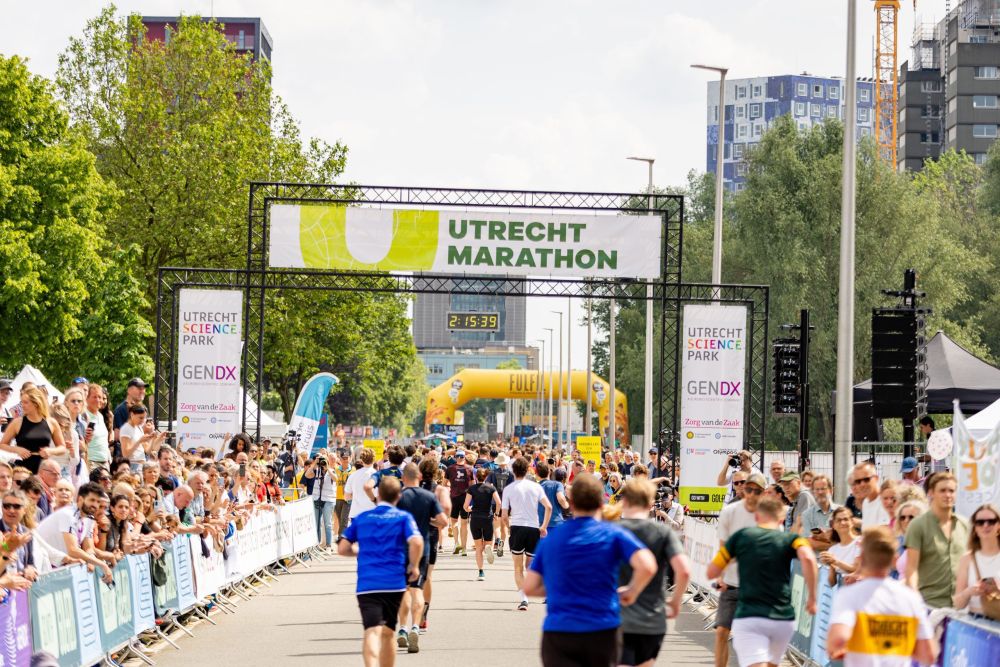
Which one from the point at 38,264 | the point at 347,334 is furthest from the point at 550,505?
the point at 347,334

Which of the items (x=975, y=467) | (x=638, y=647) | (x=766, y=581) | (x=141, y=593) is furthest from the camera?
(x=975, y=467)

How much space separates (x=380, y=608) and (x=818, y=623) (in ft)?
12.2

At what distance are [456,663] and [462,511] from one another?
15.7 meters

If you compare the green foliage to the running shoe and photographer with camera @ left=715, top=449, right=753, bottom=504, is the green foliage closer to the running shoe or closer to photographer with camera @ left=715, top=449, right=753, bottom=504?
photographer with camera @ left=715, top=449, right=753, bottom=504

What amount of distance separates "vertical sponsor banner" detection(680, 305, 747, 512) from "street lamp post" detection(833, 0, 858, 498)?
5411 mm

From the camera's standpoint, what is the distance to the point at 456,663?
14039mm

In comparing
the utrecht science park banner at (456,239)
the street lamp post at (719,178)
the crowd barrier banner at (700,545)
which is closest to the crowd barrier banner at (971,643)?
the crowd barrier banner at (700,545)

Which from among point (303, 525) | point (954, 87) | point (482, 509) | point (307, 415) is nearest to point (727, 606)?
point (482, 509)

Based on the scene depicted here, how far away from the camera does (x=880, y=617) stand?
7.98m

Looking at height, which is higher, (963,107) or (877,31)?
(877,31)

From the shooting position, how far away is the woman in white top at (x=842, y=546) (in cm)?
1231

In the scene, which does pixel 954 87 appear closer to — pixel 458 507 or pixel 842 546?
pixel 458 507

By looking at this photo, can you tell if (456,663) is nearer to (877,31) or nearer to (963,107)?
(963,107)

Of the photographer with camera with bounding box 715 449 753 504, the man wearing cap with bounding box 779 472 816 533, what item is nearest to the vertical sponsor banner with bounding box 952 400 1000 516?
the photographer with camera with bounding box 715 449 753 504
